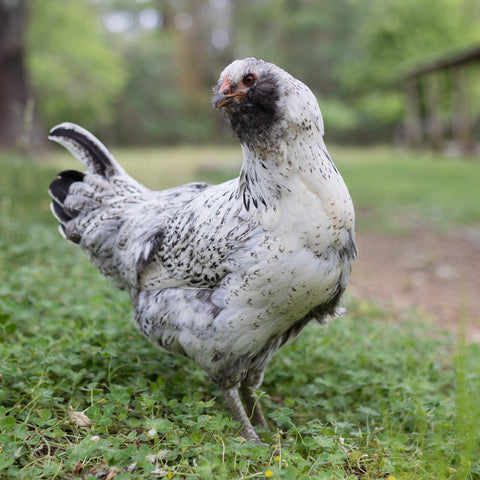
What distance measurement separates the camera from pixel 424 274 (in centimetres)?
595

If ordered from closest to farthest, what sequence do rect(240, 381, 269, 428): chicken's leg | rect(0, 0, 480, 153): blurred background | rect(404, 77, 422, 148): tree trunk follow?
rect(240, 381, 269, 428): chicken's leg
rect(404, 77, 422, 148): tree trunk
rect(0, 0, 480, 153): blurred background

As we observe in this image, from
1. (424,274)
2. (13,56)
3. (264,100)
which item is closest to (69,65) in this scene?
(13,56)

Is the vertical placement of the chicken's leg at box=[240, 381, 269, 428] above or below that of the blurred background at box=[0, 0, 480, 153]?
below

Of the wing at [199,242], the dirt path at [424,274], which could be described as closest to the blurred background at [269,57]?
the dirt path at [424,274]

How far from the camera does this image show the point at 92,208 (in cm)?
311

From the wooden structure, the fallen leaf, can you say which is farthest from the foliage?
the fallen leaf

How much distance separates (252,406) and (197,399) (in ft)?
1.18

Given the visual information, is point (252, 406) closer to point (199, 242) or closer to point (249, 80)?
point (199, 242)

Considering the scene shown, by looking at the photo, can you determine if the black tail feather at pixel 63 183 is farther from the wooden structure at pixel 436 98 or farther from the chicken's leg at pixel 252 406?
the wooden structure at pixel 436 98

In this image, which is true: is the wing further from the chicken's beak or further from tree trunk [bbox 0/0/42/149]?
tree trunk [bbox 0/0/42/149]

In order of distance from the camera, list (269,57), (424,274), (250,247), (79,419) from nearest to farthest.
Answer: (250,247), (79,419), (424,274), (269,57)

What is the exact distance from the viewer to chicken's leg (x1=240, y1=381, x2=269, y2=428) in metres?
2.74

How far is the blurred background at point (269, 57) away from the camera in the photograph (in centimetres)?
3058

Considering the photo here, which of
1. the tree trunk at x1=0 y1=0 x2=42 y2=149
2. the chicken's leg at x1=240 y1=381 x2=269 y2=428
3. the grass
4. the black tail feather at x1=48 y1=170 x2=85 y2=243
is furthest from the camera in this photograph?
the tree trunk at x1=0 y1=0 x2=42 y2=149
